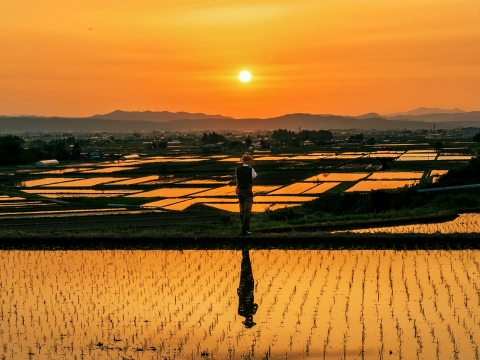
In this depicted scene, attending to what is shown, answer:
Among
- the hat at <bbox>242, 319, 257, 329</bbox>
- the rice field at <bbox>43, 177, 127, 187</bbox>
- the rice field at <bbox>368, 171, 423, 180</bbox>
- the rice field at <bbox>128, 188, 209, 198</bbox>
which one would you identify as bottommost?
the rice field at <bbox>43, 177, 127, 187</bbox>

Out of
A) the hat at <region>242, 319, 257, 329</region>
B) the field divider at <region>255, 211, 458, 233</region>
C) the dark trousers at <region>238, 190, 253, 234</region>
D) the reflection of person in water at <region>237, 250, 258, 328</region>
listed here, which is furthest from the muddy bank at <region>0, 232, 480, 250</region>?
the hat at <region>242, 319, 257, 329</region>

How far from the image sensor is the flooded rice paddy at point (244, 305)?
6.94 metres

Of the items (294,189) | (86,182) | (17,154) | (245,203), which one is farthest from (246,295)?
(17,154)

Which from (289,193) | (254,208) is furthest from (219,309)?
(289,193)

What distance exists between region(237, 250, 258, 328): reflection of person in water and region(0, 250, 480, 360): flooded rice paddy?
13 millimetres

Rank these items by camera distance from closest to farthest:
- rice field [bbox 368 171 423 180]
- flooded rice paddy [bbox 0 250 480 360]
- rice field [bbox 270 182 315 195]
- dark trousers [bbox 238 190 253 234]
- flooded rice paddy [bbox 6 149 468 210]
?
flooded rice paddy [bbox 0 250 480 360]
dark trousers [bbox 238 190 253 234]
rice field [bbox 270 182 315 195]
flooded rice paddy [bbox 6 149 468 210]
rice field [bbox 368 171 423 180]

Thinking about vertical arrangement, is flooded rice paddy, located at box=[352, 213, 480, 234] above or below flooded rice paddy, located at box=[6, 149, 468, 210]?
above

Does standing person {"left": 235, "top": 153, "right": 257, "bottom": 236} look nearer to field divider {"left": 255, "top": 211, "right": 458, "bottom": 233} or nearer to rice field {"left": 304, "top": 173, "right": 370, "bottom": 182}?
field divider {"left": 255, "top": 211, "right": 458, "bottom": 233}

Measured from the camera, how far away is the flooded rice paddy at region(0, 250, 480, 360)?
6938 millimetres

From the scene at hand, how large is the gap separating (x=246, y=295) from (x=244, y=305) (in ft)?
1.67

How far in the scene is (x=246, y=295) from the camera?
8984 mm

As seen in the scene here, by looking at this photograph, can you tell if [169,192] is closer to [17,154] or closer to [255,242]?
[255,242]

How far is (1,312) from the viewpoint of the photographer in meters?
8.54

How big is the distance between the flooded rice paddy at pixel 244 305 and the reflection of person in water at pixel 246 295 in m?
0.01
